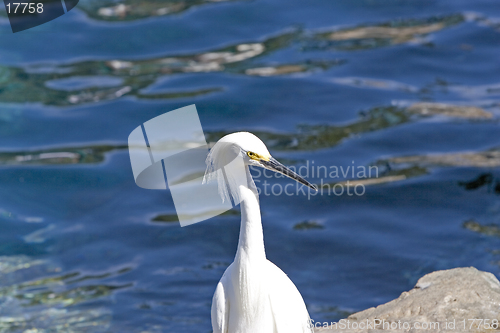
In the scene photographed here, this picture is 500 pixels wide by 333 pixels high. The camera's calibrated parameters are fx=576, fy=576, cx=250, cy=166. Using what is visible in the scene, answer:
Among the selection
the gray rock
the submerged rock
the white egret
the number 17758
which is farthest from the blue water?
the white egret

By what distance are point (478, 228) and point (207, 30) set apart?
814 cm

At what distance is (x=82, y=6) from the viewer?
1460cm

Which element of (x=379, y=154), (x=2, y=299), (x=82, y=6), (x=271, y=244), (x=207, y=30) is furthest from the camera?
(x=82, y=6)

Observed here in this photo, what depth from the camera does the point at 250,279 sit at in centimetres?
417

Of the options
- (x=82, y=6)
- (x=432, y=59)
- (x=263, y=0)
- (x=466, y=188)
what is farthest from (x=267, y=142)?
(x=82, y=6)

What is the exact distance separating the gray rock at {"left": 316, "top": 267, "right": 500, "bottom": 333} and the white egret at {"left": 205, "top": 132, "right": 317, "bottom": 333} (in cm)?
74

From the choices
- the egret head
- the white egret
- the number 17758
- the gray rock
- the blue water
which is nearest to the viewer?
the egret head

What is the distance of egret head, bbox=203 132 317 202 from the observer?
12.5 feet

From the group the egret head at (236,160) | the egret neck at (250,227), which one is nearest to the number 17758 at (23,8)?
the egret head at (236,160)

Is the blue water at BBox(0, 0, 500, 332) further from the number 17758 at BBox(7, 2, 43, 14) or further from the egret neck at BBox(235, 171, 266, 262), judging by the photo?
the egret neck at BBox(235, 171, 266, 262)

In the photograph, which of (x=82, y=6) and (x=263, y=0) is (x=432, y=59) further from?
(x=82, y=6)

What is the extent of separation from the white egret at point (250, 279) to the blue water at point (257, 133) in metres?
2.24

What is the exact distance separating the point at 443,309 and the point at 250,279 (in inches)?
67.5

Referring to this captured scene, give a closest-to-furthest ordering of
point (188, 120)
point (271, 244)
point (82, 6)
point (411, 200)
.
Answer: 1. point (271, 244)
2. point (411, 200)
3. point (188, 120)
4. point (82, 6)
